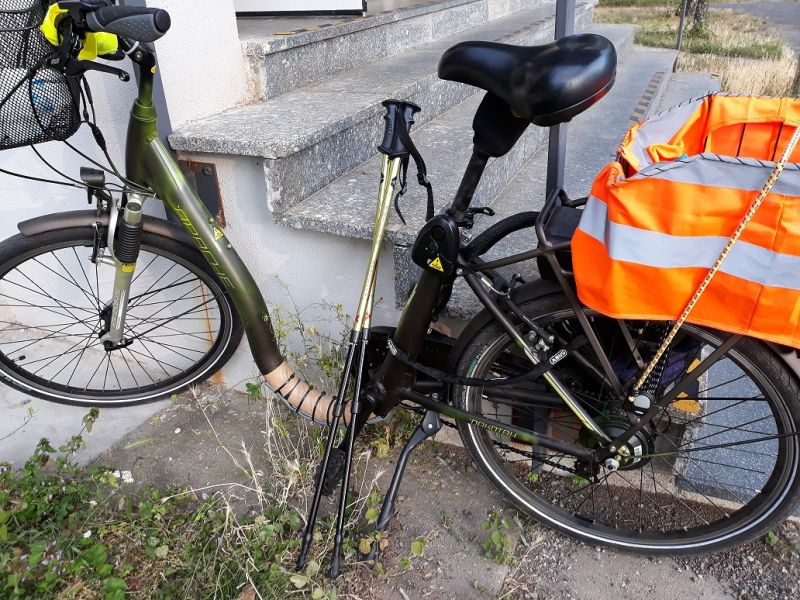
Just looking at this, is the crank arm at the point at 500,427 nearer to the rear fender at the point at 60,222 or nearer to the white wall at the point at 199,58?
the rear fender at the point at 60,222

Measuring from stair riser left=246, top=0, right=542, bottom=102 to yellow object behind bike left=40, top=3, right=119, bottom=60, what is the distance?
85cm

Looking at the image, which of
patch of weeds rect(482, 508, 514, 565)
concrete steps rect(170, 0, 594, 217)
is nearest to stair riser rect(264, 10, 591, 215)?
concrete steps rect(170, 0, 594, 217)

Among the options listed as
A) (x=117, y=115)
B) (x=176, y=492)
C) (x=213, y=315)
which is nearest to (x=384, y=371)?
(x=176, y=492)

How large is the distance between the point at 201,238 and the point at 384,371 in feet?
2.26

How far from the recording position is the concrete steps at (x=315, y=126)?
215 centimetres

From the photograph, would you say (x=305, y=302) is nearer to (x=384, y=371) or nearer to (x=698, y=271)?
(x=384, y=371)

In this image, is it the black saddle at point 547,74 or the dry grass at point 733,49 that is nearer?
the black saddle at point 547,74

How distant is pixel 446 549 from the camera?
79.4 inches

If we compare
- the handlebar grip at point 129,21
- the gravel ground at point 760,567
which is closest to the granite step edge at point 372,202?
the handlebar grip at point 129,21

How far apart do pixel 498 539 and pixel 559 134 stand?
1.20 m

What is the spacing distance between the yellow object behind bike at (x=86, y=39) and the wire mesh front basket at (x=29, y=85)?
0.02 metres

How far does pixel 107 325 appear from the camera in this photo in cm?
232

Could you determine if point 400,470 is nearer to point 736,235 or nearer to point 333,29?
point 736,235

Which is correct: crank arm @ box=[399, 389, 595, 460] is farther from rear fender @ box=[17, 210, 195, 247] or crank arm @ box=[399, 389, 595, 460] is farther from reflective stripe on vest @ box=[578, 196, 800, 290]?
rear fender @ box=[17, 210, 195, 247]
